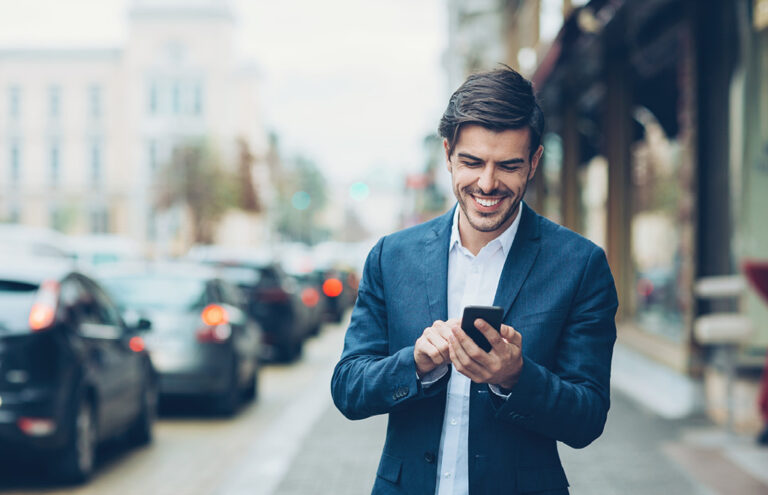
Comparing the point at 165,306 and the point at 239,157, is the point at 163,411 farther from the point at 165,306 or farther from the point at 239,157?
the point at 239,157

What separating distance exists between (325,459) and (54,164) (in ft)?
235

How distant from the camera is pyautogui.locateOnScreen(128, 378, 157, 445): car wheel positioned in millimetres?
9578

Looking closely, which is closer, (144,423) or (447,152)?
(447,152)

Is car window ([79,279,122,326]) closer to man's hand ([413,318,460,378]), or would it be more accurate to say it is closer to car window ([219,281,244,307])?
car window ([219,281,244,307])

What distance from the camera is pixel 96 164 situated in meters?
76.0

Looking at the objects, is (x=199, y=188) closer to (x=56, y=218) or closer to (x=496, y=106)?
(x=56, y=218)

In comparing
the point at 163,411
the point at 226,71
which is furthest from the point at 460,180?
the point at 226,71

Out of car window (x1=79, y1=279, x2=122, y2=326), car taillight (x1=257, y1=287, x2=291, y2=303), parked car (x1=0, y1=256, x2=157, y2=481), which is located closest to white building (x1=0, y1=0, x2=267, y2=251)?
car taillight (x1=257, y1=287, x2=291, y2=303)

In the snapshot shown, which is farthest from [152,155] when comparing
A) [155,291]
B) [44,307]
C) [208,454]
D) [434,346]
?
[434,346]

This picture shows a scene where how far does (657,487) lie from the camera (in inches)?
287

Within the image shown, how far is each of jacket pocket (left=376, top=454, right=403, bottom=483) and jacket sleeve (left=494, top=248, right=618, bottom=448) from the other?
0.32 meters

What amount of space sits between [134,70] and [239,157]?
824 inches

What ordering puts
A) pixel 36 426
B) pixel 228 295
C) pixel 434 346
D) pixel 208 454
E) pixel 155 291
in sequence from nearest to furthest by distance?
1. pixel 434 346
2. pixel 36 426
3. pixel 208 454
4. pixel 155 291
5. pixel 228 295

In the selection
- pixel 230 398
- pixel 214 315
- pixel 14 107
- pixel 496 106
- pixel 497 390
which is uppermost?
pixel 14 107
